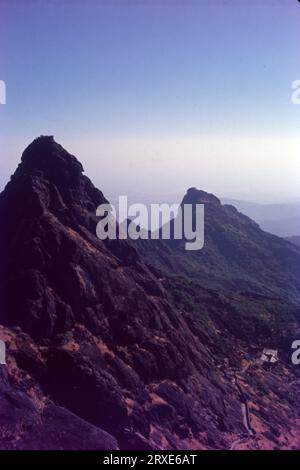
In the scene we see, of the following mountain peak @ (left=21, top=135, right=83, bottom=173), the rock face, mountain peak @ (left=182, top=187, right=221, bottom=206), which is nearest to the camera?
the rock face

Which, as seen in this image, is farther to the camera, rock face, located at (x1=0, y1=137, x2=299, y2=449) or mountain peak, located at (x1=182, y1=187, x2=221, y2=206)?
mountain peak, located at (x1=182, y1=187, x2=221, y2=206)

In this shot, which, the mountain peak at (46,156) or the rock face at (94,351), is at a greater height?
the mountain peak at (46,156)

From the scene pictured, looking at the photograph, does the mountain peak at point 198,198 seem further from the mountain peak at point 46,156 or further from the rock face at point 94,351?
the mountain peak at point 46,156

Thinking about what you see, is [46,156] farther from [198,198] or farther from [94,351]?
[198,198]

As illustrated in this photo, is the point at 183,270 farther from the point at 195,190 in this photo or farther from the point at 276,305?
the point at 195,190

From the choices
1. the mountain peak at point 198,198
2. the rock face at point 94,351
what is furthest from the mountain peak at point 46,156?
the mountain peak at point 198,198

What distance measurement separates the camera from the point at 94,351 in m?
48.3

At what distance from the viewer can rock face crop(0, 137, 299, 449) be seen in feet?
140

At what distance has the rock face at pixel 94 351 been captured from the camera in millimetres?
42625

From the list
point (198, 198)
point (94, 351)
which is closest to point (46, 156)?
point (94, 351)

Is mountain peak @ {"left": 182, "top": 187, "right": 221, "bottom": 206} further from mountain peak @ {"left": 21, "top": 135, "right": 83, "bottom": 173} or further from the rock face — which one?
mountain peak @ {"left": 21, "top": 135, "right": 83, "bottom": 173}

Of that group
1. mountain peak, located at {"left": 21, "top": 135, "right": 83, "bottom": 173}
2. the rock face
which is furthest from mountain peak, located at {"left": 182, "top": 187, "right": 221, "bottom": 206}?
mountain peak, located at {"left": 21, "top": 135, "right": 83, "bottom": 173}

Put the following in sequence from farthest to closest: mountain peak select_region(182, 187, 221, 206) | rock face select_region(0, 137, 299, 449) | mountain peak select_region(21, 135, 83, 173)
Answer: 1. mountain peak select_region(182, 187, 221, 206)
2. mountain peak select_region(21, 135, 83, 173)
3. rock face select_region(0, 137, 299, 449)
